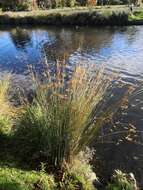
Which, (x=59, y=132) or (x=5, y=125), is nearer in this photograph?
(x=59, y=132)

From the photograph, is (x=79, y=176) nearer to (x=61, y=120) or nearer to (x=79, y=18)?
(x=61, y=120)

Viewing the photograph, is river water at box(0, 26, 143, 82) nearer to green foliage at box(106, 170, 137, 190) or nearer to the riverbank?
the riverbank

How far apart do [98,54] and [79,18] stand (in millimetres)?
13724

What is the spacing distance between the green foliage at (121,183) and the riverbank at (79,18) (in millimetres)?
23980

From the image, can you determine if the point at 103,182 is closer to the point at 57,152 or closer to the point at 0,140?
the point at 57,152

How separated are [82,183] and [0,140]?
5.44 feet

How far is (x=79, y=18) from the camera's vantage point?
30.2 meters

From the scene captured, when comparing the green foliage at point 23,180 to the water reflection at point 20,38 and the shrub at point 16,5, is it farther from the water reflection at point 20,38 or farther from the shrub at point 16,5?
the shrub at point 16,5

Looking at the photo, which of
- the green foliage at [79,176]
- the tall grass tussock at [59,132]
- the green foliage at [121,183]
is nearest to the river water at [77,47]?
the tall grass tussock at [59,132]

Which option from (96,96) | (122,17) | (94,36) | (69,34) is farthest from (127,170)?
(122,17)

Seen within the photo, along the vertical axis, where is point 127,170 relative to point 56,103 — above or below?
below

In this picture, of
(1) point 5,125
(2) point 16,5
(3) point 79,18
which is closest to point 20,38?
(3) point 79,18

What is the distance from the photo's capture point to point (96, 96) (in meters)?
5.39

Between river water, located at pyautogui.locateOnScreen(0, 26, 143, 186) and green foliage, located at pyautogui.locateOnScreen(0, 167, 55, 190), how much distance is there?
1.57 m
